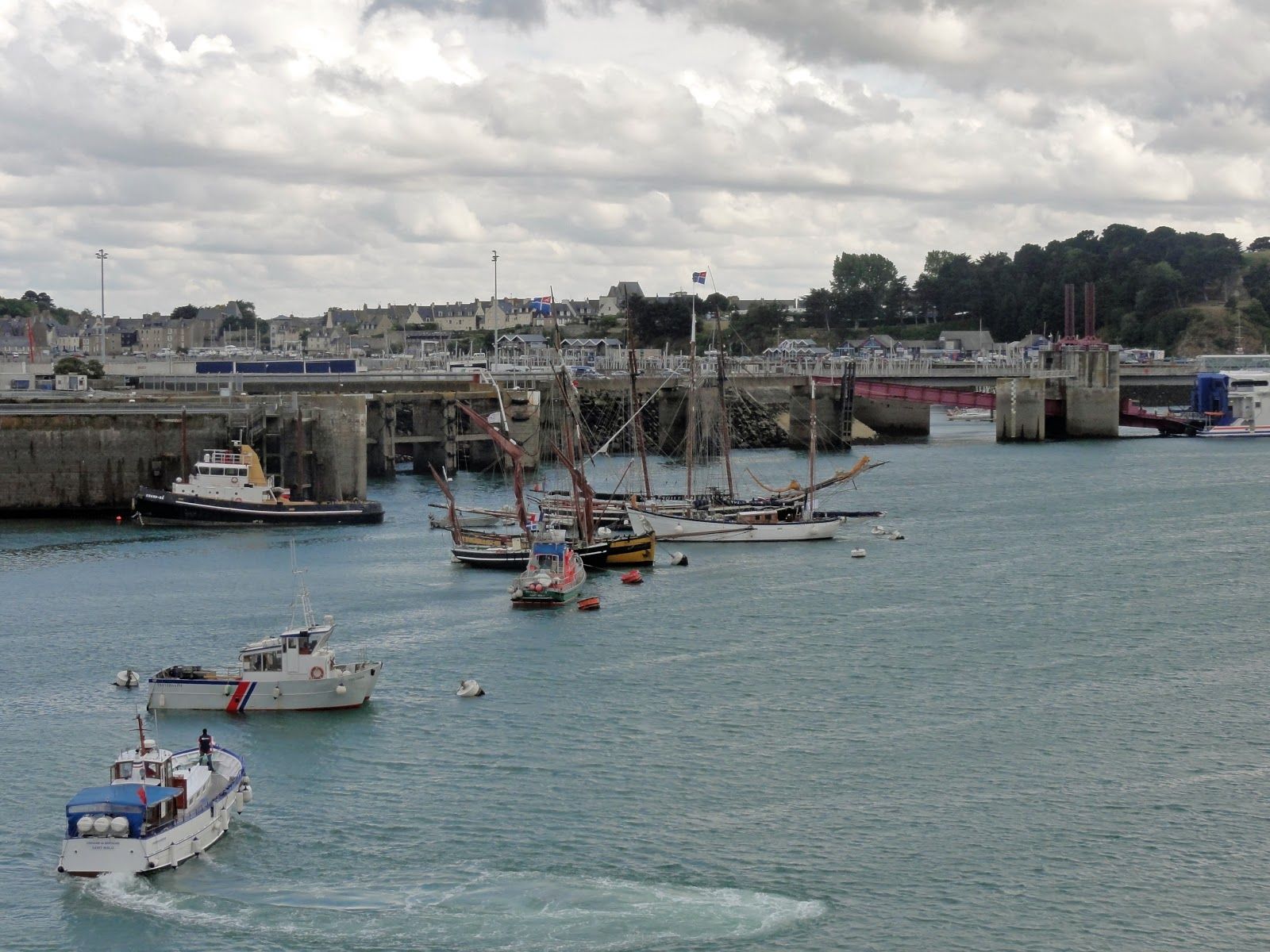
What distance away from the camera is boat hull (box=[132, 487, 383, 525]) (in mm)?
84750

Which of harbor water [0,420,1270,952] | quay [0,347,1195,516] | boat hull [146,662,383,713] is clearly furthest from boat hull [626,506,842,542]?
boat hull [146,662,383,713]

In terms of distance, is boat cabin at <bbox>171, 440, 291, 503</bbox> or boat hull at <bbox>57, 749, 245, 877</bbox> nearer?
boat hull at <bbox>57, 749, 245, 877</bbox>

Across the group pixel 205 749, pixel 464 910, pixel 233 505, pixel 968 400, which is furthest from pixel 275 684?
pixel 968 400

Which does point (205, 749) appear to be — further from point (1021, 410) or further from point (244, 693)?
point (1021, 410)

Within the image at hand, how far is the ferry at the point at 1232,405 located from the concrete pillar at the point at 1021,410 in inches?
820

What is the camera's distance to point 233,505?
85.1 metres

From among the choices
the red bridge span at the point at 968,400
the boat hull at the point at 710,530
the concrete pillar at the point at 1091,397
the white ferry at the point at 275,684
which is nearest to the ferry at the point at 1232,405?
the red bridge span at the point at 968,400

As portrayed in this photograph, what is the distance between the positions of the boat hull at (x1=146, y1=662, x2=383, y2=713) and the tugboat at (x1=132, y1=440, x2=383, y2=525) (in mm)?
40709

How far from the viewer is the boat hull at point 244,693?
147ft

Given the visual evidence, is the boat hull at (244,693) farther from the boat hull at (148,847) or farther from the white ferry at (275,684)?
the boat hull at (148,847)

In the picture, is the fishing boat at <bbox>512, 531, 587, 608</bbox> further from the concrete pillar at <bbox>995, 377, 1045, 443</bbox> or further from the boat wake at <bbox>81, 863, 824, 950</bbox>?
the concrete pillar at <bbox>995, 377, 1045, 443</bbox>

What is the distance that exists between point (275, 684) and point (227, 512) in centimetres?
4158

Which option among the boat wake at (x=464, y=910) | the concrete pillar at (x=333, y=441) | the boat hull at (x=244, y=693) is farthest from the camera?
the concrete pillar at (x=333, y=441)

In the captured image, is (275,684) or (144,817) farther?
(275,684)
